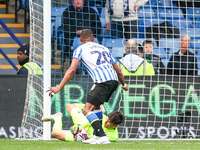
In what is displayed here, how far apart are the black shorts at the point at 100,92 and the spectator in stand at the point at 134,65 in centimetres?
224

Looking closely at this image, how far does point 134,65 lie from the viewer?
7715 mm

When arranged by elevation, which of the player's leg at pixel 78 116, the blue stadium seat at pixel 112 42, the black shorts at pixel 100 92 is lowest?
the player's leg at pixel 78 116

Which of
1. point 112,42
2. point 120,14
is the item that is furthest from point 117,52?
point 120,14

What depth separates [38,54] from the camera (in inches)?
257

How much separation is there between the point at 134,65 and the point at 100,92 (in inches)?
103

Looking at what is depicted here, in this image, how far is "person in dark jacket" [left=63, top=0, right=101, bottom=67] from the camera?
25.9ft

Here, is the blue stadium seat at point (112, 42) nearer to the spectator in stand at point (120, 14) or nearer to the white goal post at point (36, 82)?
the spectator in stand at point (120, 14)

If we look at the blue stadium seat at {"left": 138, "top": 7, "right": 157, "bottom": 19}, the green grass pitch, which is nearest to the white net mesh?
the green grass pitch

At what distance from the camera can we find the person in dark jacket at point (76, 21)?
310 inches

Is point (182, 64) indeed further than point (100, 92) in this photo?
Yes

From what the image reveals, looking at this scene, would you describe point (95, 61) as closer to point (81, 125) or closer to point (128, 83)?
point (81, 125)

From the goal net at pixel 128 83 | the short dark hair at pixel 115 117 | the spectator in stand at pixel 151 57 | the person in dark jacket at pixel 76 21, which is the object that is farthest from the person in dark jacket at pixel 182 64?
the short dark hair at pixel 115 117

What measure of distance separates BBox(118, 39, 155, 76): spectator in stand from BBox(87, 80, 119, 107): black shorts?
7.36ft

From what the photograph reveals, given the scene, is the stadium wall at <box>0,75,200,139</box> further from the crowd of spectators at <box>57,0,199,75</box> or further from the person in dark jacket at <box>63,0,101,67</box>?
the person in dark jacket at <box>63,0,101,67</box>
